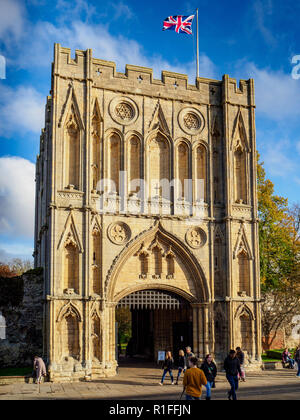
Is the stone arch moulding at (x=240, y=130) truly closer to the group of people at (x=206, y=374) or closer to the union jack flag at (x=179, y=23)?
the union jack flag at (x=179, y=23)

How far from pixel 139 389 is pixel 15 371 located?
7063mm

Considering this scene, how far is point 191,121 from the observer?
28.8 m

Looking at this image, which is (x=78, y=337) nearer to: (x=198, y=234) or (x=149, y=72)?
(x=198, y=234)

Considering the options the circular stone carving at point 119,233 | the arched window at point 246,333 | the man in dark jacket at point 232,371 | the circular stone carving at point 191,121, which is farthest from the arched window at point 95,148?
the man in dark jacket at point 232,371

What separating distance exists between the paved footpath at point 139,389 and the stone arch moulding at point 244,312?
318 centimetres

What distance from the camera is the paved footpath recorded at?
736 inches

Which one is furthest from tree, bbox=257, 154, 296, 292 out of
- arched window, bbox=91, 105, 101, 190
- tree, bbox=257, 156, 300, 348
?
arched window, bbox=91, 105, 101, 190

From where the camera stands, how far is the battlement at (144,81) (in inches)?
1029

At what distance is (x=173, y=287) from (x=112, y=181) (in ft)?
21.2

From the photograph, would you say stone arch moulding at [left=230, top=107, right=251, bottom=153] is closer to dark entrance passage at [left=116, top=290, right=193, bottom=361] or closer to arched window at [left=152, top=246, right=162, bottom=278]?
arched window at [left=152, top=246, right=162, bottom=278]

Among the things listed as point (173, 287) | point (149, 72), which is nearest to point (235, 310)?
point (173, 287)

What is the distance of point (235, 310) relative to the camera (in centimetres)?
2711

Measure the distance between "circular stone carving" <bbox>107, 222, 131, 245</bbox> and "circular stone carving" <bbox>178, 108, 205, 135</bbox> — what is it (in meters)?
6.62

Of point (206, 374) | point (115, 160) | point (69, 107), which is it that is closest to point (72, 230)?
point (115, 160)
